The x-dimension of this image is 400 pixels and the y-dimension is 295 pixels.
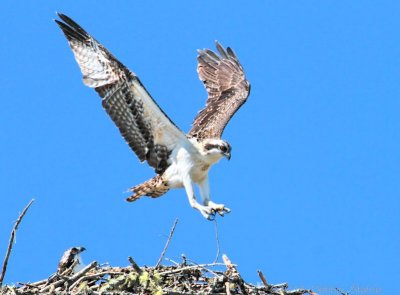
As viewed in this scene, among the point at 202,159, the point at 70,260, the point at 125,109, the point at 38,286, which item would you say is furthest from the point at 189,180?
the point at 38,286

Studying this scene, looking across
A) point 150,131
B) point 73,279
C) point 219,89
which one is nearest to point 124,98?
point 150,131

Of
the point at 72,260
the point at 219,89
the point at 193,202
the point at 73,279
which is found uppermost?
the point at 219,89

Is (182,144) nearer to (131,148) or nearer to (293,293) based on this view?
(131,148)

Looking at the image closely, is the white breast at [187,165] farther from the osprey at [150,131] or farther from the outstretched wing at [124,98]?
the outstretched wing at [124,98]

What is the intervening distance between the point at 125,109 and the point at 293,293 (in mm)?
2829

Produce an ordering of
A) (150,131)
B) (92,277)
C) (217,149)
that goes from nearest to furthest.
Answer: (92,277), (217,149), (150,131)

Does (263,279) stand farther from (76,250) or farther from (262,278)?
(76,250)

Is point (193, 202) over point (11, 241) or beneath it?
over

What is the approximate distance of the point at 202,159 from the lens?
12.1 meters

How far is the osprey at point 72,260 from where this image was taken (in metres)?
10.7

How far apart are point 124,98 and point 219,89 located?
10.6ft

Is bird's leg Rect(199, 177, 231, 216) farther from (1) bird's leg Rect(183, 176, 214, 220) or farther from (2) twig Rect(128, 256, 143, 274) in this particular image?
(2) twig Rect(128, 256, 143, 274)

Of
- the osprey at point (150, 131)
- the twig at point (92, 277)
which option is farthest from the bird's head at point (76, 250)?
the osprey at point (150, 131)

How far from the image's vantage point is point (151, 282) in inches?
387
